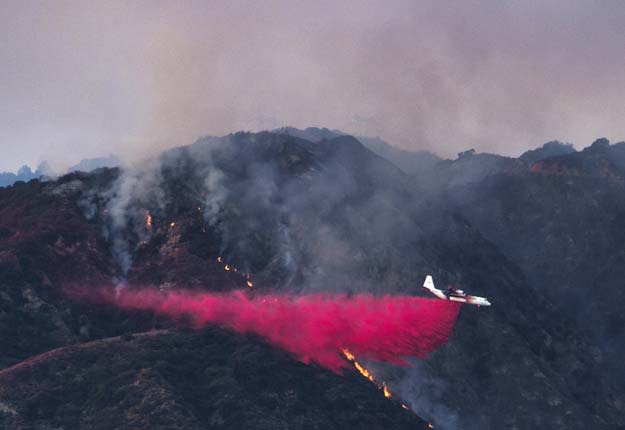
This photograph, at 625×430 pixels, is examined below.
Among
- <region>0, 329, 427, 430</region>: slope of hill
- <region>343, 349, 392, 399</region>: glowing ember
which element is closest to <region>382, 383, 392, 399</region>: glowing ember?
<region>343, 349, 392, 399</region>: glowing ember

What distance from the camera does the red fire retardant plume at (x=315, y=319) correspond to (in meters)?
164

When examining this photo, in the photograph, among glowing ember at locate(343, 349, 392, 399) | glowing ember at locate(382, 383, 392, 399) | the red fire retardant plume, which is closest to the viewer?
glowing ember at locate(382, 383, 392, 399)

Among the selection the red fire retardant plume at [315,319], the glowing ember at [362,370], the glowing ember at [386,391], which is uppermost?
the red fire retardant plume at [315,319]

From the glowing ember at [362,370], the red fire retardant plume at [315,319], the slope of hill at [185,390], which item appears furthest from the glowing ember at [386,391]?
the red fire retardant plume at [315,319]

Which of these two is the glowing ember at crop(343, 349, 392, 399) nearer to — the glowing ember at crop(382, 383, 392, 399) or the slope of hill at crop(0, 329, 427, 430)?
the glowing ember at crop(382, 383, 392, 399)

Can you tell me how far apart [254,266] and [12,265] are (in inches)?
2329

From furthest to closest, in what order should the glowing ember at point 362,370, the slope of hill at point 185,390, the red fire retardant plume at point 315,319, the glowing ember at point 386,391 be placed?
the glowing ember at point 362,370, the red fire retardant plume at point 315,319, the glowing ember at point 386,391, the slope of hill at point 185,390

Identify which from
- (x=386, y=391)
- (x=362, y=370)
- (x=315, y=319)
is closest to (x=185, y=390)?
(x=315, y=319)

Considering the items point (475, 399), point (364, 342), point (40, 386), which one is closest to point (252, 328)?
point (364, 342)

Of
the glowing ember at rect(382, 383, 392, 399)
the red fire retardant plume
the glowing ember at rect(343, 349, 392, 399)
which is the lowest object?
the glowing ember at rect(382, 383, 392, 399)

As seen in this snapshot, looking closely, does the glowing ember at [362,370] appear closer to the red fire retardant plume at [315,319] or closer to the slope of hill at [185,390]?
the red fire retardant plume at [315,319]

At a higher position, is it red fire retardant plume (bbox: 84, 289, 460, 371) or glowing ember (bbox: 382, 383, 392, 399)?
red fire retardant plume (bbox: 84, 289, 460, 371)

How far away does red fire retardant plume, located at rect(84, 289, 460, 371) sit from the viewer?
164 metres

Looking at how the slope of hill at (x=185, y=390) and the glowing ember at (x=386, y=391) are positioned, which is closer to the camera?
the slope of hill at (x=185, y=390)
